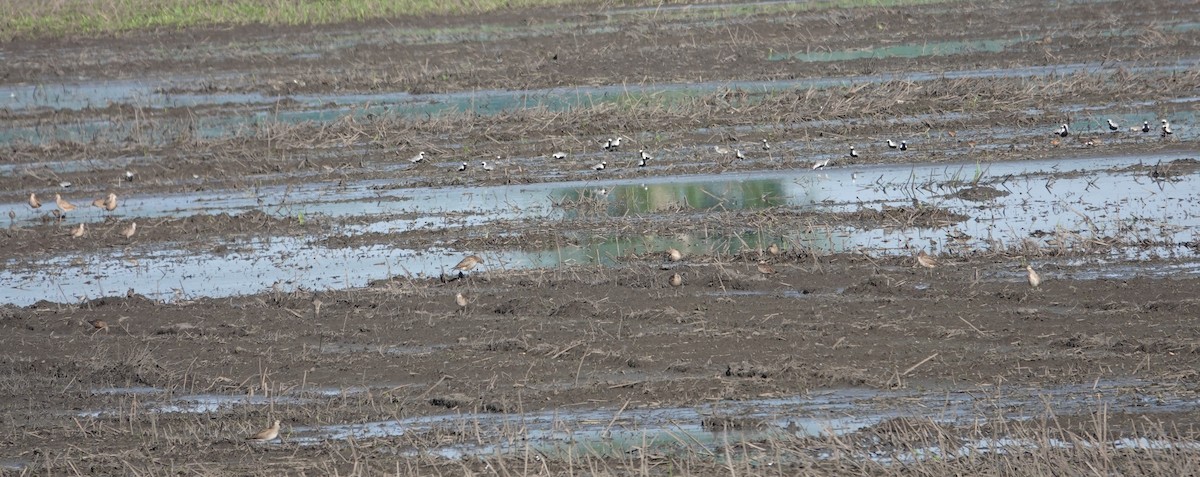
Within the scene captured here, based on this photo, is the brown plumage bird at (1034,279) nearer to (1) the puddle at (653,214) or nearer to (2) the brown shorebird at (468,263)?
(1) the puddle at (653,214)

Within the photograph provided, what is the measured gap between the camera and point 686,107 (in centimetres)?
1423

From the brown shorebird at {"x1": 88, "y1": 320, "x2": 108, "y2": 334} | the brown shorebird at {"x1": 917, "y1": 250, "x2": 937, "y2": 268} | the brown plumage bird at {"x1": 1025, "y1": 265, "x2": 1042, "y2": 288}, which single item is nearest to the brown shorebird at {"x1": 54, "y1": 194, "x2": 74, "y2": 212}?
the brown shorebird at {"x1": 88, "y1": 320, "x2": 108, "y2": 334}

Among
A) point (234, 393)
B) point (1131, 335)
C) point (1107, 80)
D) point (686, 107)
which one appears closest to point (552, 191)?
point (686, 107)

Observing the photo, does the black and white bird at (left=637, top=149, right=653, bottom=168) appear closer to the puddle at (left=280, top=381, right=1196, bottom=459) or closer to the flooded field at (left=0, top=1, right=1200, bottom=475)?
the flooded field at (left=0, top=1, right=1200, bottom=475)

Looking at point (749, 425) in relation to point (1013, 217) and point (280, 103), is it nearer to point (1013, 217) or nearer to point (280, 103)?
point (1013, 217)

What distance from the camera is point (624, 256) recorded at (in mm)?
9664

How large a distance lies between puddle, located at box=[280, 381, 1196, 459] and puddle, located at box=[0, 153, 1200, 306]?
2451 mm

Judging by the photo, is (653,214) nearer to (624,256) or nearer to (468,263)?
(624,256)

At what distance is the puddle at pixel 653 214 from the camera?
9703 mm

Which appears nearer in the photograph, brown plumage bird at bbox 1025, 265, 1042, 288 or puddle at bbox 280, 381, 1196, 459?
puddle at bbox 280, 381, 1196, 459

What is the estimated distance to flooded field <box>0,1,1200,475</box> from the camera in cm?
641

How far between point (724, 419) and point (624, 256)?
132 inches

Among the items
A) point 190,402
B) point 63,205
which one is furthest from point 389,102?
point 190,402

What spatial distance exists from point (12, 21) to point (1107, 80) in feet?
58.0
